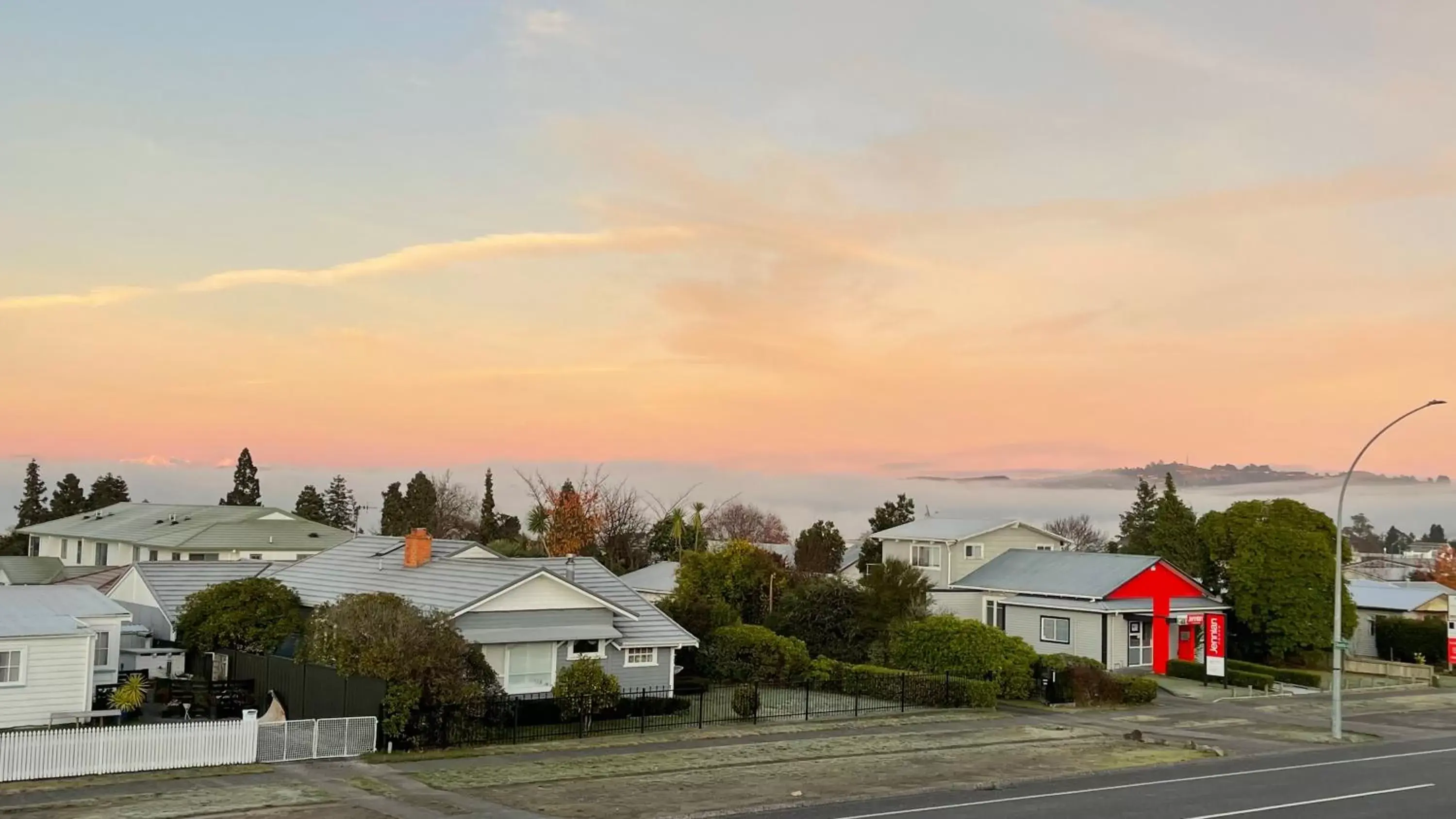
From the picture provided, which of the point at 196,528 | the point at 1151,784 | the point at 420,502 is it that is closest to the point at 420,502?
the point at 420,502

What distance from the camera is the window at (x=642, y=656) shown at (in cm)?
4294

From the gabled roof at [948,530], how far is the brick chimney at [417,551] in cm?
3192

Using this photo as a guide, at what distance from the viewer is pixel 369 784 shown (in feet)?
91.6

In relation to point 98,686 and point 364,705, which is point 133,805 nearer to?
point 364,705

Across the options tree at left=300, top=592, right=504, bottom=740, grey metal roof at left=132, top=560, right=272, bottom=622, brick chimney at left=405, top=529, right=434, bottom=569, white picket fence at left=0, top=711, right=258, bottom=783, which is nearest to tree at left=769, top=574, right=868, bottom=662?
brick chimney at left=405, top=529, right=434, bottom=569

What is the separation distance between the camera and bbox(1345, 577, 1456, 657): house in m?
74.8

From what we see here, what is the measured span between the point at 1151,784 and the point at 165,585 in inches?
1474

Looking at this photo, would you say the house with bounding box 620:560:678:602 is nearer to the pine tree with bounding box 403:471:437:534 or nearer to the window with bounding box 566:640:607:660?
the window with bounding box 566:640:607:660

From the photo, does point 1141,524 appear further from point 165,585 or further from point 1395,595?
point 165,585

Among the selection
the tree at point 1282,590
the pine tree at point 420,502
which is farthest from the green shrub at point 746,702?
the pine tree at point 420,502

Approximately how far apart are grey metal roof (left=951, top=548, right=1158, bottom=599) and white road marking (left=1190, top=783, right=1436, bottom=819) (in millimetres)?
28713

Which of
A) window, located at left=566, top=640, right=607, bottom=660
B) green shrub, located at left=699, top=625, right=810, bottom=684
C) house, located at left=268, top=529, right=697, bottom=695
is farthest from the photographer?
green shrub, located at left=699, top=625, right=810, bottom=684

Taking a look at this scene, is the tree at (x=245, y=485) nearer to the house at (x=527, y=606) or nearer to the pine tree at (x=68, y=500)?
the pine tree at (x=68, y=500)

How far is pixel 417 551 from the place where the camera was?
4591cm
